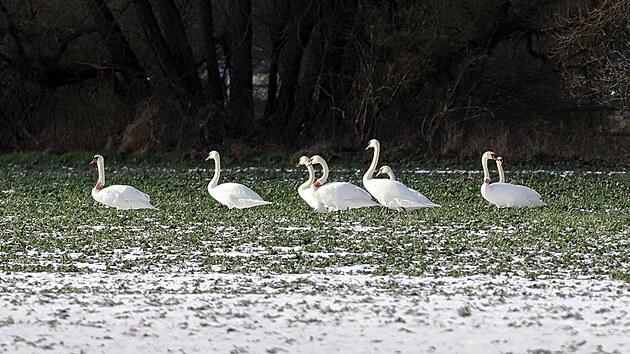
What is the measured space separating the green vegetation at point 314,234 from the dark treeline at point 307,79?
5.89 m

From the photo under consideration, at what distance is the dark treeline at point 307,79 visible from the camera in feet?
80.9

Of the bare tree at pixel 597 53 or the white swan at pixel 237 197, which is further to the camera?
the bare tree at pixel 597 53

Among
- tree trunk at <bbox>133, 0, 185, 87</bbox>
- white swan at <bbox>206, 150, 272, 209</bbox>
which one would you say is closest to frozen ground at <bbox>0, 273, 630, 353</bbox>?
white swan at <bbox>206, 150, 272, 209</bbox>

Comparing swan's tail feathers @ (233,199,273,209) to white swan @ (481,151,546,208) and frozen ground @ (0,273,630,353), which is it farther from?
frozen ground @ (0,273,630,353)

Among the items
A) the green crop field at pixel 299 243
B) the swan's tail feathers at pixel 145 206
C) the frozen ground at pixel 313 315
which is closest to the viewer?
the frozen ground at pixel 313 315

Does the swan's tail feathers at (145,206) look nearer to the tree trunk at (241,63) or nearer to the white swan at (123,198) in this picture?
the white swan at (123,198)

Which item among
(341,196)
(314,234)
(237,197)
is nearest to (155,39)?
(237,197)

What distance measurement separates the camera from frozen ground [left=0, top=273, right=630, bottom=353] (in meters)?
6.55

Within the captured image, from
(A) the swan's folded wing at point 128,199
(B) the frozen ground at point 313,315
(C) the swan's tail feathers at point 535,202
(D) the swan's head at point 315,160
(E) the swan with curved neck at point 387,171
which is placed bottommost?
(B) the frozen ground at point 313,315

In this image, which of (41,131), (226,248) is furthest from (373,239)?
(41,131)

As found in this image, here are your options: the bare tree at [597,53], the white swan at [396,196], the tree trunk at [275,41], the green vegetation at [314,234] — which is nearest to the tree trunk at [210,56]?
the tree trunk at [275,41]

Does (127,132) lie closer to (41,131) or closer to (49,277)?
(41,131)

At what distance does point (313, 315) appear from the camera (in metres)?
7.29

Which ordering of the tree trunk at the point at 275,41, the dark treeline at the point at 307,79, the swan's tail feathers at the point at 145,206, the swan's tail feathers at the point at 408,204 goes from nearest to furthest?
the swan's tail feathers at the point at 408,204
the swan's tail feathers at the point at 145,206
the dark treeline at the point at 307,79
the tree trunk at the point at 275,41
